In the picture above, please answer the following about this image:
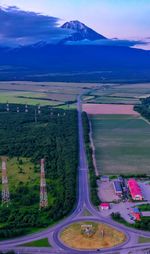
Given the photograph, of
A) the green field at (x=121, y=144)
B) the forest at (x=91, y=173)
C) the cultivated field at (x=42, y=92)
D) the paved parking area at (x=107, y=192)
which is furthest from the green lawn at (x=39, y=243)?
the cultivated field at (x=42, y=92)

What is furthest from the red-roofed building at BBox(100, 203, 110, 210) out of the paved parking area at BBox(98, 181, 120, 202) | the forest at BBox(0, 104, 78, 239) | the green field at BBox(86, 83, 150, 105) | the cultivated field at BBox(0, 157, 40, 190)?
the green field at BBox(86, 83, 150, 105)

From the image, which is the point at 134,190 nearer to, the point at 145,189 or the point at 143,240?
the point at 145,189

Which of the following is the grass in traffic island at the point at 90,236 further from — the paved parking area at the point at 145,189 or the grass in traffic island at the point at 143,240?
the paved parking area at the point at 145,189

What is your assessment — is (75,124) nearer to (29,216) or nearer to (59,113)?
(59,113)

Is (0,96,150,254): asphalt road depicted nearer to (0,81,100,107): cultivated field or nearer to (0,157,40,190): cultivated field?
(0,157,40,190): cultivated field

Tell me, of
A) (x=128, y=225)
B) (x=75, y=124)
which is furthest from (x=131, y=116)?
(x=128, y=225)
